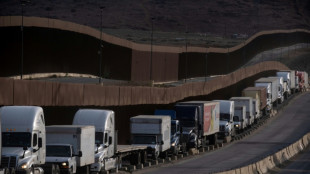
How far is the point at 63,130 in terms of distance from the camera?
45.2 m

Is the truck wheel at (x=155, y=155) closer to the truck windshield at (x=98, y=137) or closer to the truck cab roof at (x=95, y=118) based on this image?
the truck cab roof at (x=95, y=118)

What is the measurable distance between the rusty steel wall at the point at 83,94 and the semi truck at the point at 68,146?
21.8ft

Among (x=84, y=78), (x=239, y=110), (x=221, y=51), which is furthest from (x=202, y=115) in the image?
(x=221, y=51)

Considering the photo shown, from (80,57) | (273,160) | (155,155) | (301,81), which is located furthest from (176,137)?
(301,81)

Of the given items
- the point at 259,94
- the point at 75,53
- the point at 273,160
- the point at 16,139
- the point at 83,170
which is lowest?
the point at 273,160

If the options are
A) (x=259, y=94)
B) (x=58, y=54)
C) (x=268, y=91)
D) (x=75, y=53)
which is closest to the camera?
(x=58, y=54)

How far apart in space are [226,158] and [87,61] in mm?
45228

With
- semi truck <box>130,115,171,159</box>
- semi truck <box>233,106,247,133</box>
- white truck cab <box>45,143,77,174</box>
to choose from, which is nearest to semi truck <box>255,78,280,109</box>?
semi truck <box>233,106,247,133</box>

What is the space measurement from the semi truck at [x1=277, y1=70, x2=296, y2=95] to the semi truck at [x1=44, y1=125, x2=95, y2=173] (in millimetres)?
101500

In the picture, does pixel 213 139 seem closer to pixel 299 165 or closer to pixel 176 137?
pixel 176 137

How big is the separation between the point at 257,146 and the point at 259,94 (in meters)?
26.8

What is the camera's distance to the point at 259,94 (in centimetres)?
10919

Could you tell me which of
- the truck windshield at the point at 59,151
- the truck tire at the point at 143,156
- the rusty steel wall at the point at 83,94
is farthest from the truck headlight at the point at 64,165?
the truck tire at the point at 143,156

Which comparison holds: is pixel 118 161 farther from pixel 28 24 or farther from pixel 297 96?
pixel 297 96
